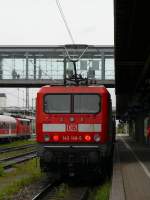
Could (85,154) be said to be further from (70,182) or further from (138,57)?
(138,57)

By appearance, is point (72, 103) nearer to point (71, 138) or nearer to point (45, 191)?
point (71, 138)

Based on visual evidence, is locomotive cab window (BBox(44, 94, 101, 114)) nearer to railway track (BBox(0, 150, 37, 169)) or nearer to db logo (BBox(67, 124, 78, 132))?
db logo (BBox(67, 124, 78, 132))

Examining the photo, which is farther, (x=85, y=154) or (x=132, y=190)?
(x=85, y=154)

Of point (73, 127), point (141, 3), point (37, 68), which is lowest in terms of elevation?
point (73, 127)

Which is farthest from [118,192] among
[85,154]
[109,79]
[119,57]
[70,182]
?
[109,79]

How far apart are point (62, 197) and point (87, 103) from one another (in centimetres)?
351

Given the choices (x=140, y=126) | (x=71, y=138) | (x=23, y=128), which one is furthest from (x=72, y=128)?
(x=23, y=128)

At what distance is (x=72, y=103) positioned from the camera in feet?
53.3

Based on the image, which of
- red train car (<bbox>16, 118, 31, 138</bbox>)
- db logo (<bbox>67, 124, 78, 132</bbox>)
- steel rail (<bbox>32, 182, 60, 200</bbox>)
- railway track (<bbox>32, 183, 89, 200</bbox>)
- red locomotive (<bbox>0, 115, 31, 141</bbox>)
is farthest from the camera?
red train car (<bbox>16, 118, 31, 138</bbox>)

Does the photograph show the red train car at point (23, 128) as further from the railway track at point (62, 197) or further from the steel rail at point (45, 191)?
the railway track at point (62, 197)

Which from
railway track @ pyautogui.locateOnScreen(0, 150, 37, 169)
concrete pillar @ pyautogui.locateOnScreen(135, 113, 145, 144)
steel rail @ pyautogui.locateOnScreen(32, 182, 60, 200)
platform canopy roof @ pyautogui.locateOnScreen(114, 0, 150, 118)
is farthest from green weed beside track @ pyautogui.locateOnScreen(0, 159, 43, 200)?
concrete pillar @ pyautogui.locateOnScreen(135, 113, 145, 144)

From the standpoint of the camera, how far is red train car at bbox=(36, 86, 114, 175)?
51.0 feet

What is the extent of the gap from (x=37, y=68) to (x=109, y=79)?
7.64 metres

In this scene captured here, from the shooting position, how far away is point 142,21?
1817 cm
